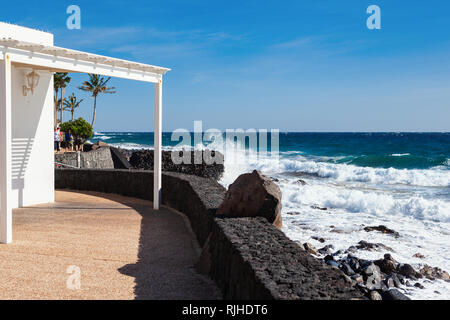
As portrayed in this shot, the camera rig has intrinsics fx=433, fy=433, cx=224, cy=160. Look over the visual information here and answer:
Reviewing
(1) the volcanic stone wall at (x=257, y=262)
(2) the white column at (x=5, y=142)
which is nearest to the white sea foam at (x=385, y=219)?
(1) the volcanic stone wall at (x=257, y=262)

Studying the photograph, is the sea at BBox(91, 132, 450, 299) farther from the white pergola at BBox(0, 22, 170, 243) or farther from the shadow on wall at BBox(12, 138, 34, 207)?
the shadow on wall at BBox(12, 138, 34, 207)

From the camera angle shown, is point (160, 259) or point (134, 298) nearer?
point (134, 298)

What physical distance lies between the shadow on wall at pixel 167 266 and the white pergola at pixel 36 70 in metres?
2.27

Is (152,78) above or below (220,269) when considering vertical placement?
above

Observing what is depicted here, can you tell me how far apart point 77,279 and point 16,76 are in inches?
262

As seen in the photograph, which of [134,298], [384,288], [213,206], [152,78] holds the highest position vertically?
[152,78]

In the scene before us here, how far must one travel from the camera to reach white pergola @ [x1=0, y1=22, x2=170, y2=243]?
281 inches

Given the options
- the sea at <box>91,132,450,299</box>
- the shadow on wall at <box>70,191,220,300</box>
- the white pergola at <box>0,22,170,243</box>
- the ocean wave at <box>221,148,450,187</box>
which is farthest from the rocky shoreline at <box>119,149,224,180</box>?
the shadow on wall at <box>70,191,220,300</box>

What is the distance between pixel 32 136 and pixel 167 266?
653 centimetres
